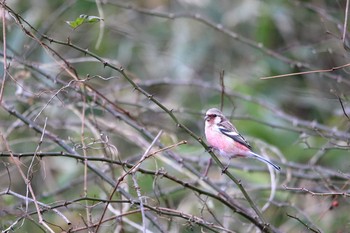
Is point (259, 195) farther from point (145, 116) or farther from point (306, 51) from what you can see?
point (306, 51)

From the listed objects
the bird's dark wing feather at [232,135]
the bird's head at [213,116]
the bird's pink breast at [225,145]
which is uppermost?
the bird's head at [213,116]

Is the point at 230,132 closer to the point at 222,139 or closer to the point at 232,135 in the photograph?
the point at 232,135

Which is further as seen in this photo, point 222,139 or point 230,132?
point 230,132

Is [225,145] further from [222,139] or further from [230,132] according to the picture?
[230,132]

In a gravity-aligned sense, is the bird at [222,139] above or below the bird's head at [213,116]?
below

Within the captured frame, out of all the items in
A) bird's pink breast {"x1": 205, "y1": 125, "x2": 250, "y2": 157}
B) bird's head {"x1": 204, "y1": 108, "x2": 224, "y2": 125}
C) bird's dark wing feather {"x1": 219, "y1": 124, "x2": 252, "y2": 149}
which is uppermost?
bird's head {"x1": 204, "y1": 108, "x2": 224, "y2": 125}

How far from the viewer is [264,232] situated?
3457 millimetres

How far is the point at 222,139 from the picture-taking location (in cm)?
410

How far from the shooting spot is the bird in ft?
13.5

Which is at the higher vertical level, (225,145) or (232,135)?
(232,135)

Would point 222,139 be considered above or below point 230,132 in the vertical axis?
below

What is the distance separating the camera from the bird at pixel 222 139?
4101mm

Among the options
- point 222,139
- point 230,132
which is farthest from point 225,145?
point 230,132

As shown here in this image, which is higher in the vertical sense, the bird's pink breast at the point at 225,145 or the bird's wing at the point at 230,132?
the bird's wing at the point at 230,132
